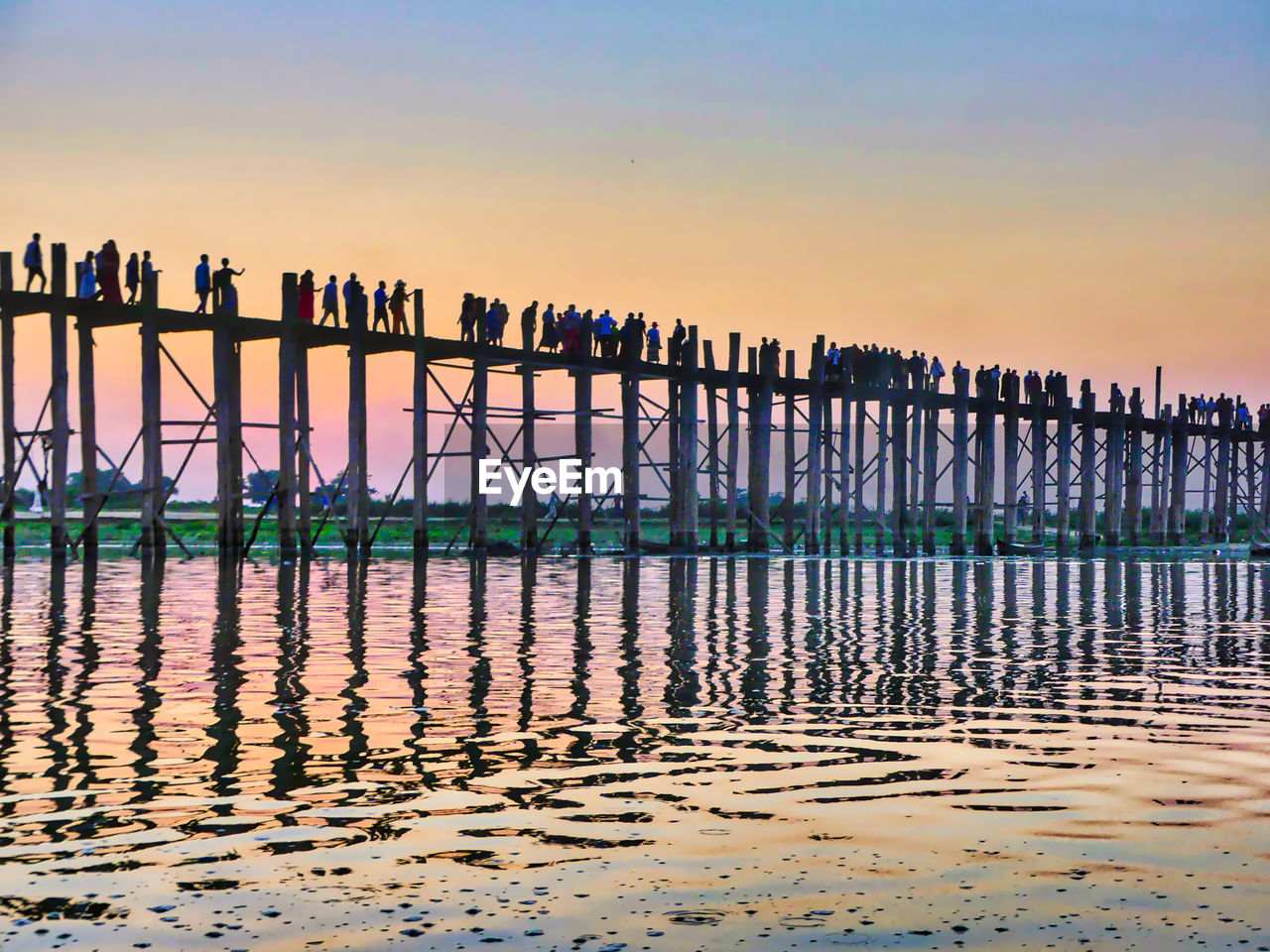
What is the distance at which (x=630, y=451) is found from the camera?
28.7 m

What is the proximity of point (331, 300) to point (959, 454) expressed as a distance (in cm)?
1641

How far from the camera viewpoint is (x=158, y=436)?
74.6ft

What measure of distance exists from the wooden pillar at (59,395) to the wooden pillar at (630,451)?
10.4 m

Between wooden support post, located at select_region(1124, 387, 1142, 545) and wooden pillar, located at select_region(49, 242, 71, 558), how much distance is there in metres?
30.6

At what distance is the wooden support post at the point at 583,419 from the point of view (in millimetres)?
27875

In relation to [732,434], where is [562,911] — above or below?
below

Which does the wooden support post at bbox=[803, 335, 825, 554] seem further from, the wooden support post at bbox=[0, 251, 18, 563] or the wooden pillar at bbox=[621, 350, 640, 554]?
the wooden support post at bbox=[0, 251, 18, 563]

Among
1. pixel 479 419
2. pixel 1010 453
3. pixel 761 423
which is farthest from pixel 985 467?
pixel 479 419

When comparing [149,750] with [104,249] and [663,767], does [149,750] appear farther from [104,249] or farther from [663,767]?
[104,249]

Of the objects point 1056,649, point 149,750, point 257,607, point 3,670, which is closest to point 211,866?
point 149,750

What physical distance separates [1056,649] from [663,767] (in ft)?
18.4

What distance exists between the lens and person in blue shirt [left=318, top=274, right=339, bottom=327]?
79.6ft

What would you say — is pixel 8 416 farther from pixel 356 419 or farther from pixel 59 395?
pixel 356 419

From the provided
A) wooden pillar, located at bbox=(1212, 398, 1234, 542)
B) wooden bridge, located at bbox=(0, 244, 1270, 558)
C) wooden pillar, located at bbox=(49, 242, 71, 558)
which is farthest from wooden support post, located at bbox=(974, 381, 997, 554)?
wooden pillar, located at bbox=(49, 242, 71, 558)
